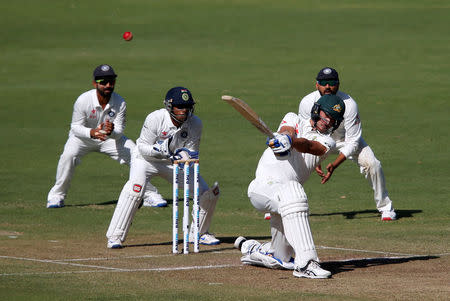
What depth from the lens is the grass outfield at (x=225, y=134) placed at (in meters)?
7.85

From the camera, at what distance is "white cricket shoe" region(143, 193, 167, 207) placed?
42.6ft

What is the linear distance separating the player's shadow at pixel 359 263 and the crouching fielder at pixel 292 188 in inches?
14.8

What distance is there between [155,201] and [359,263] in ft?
16.0

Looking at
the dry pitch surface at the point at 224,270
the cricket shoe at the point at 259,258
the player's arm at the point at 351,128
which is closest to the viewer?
the dry pitch surface at the point at 224,270

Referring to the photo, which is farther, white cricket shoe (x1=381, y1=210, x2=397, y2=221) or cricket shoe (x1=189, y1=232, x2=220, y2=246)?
white cricket shoe (x1=381, y1=210, x2=397, y2=221)

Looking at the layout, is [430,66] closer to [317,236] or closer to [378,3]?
[378,3]

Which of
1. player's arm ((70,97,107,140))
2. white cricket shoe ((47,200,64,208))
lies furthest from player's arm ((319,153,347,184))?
white cricket shoe ((47,200,64,208))

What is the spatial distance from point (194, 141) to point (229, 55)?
20.5 m

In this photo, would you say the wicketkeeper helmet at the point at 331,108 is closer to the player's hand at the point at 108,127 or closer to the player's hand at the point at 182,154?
the player's hand at the point at 182,154

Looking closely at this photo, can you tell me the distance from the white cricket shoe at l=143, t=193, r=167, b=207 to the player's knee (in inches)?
207

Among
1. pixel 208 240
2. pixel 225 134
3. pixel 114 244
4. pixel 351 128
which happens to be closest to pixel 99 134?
pixel 114 244

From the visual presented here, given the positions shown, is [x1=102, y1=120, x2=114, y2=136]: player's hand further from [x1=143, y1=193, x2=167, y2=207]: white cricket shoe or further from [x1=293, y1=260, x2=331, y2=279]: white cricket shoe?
[x1=293, y1=260, x2=331, y2=279]: white cricket shoe

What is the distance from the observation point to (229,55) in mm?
30391

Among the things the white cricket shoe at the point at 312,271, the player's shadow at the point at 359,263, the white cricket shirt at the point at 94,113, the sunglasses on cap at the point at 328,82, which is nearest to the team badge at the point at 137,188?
the player's shadow at the point at 359,263
